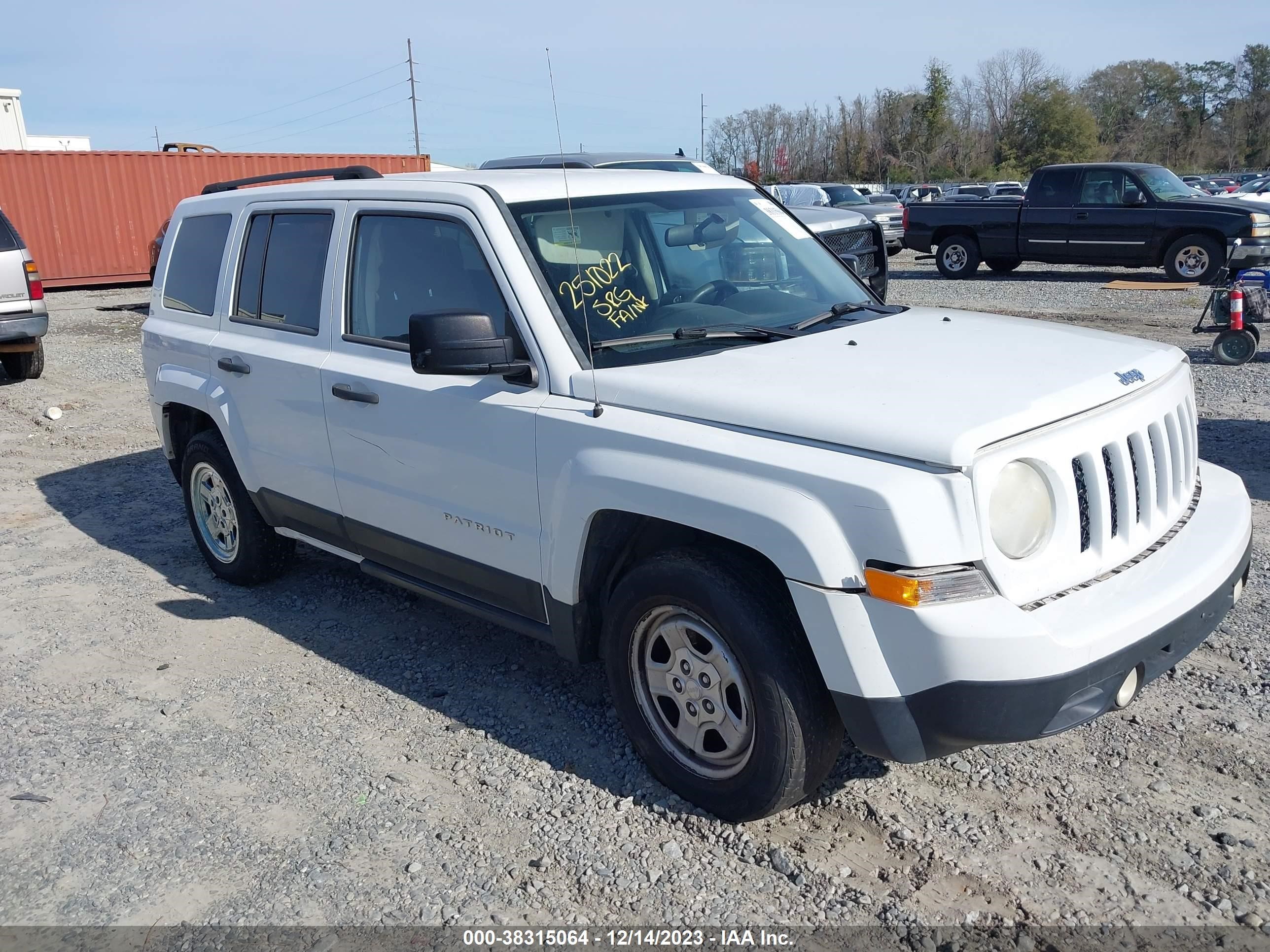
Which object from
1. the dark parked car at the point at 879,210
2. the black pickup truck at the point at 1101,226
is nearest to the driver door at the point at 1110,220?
the black pickup truck at the point at 1101,226

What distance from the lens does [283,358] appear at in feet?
15.5

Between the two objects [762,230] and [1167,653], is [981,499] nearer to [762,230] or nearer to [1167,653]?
[1167,653]

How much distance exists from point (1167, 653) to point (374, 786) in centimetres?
254

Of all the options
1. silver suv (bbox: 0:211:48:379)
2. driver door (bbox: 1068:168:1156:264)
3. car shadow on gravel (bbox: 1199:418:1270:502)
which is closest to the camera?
car shadow on gravel (bbox: 1199:418:1270:502)

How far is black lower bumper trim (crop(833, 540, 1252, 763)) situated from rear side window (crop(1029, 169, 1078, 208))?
15.9m

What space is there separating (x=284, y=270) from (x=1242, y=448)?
596 cm

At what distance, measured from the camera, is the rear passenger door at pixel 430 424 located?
3756mm

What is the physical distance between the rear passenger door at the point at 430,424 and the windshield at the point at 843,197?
2195 cm

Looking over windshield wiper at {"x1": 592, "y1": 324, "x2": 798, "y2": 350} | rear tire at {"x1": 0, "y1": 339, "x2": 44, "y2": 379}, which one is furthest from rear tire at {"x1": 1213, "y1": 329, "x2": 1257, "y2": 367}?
rear tire at {"x1": 0, "y1": 339, "x2": 44, "y2": 379}

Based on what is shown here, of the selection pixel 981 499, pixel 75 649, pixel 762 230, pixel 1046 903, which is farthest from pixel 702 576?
pixel 75 649

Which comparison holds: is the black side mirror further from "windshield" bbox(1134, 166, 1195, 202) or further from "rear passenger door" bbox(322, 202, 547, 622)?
"windshield" bbox(1134, 166, 1195, 202)

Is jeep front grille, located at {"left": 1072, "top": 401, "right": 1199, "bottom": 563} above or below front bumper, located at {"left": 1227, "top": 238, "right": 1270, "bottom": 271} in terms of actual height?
above

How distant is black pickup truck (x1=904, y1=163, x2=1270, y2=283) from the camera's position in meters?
15.7

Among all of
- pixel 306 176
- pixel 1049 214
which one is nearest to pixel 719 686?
pixel 306 176
